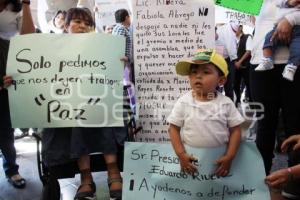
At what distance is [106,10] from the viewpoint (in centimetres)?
421

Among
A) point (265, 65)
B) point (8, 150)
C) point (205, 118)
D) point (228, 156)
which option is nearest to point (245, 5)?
point (265, 65)

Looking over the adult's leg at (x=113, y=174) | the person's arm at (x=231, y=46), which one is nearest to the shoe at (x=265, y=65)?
the adult's leg at (x=113, y=174)

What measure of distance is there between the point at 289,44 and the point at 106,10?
2710 millimetres

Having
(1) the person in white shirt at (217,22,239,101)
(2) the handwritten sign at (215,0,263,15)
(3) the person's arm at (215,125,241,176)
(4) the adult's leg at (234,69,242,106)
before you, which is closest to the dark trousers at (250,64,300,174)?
(2) the handwritten sign at (215,0,263,15)

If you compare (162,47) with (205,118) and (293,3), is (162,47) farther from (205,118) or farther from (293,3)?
(293,3)

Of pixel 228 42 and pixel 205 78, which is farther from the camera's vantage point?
pixel 228 42

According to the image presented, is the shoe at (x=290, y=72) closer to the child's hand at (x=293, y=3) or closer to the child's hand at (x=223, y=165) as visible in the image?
the child's hand at (x=293, y=3)

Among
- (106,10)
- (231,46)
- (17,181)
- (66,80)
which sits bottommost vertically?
(17,181)

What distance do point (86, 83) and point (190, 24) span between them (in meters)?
0.68

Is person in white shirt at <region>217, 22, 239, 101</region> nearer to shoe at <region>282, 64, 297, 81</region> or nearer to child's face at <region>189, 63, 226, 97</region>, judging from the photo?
shoe at <region>282, 64, 297, 81</region>

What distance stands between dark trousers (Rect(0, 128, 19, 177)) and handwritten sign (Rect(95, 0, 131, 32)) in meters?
2.01

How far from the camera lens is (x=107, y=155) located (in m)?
1.94

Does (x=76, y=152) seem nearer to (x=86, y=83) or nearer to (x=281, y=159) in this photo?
(x=86, y=83)

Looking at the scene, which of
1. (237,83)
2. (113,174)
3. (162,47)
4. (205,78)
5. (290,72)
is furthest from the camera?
(237,83)
